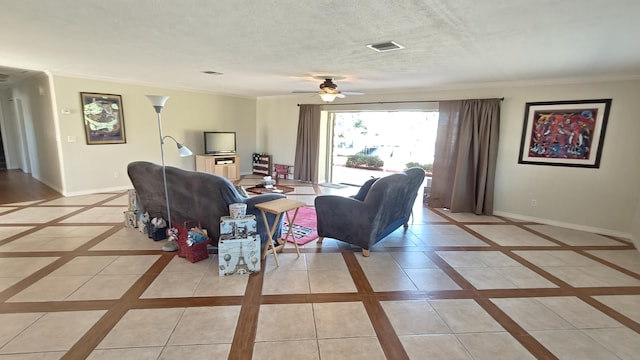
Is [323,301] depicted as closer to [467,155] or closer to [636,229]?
[467,155]

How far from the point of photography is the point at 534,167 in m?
5.06

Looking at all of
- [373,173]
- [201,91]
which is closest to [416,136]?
[373,173]

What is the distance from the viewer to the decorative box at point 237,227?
9.91 feet

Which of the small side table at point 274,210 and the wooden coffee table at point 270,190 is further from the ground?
the small side table at point 274,210

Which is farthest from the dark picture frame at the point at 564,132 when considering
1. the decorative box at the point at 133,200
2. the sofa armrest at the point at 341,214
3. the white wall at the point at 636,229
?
the decorative box at the point at 133,200

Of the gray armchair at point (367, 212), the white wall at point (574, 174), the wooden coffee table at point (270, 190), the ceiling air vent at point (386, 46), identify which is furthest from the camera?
the wooden coffee table at point (270, 190)

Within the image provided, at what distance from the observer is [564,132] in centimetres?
475

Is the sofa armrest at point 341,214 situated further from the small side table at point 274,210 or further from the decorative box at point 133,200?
the decorative box at point 133,200

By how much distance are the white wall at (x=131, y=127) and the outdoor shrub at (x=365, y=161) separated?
4553 mm

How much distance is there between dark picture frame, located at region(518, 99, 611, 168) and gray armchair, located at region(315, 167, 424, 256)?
2.63 m

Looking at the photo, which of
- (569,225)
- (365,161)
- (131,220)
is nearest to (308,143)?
(365,161)

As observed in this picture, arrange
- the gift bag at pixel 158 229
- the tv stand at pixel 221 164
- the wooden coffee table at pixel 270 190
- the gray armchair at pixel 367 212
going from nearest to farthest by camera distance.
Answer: the gray armchair at pixel 367 212
the gift bag at pixel 158 229
the wooden coffee table at pixel 270 190
the tv stand at pixel 221 164

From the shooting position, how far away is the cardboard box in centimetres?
295

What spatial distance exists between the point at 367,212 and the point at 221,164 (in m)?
5.36
